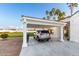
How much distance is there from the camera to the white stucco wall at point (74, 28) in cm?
840

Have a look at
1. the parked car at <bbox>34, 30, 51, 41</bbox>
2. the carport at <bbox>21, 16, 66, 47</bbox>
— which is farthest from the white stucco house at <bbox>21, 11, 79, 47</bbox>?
the parked car at <bbox>34, 30, 51, 41</bbox>

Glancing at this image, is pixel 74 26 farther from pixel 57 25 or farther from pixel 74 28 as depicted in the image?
pixel 57 25

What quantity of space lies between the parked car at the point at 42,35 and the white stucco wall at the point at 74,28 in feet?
4.49

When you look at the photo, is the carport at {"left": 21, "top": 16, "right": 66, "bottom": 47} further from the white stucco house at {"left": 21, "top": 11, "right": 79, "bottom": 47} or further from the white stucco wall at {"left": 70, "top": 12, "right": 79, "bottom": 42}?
the white stucco wall at {"left": 70, "top": 12, "right": 79, "bottom": 42}

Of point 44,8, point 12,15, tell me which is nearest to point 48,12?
point 44,8

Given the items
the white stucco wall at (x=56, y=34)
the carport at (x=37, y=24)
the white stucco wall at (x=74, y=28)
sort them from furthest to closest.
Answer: the white stucco wall at (x=56, y=34) → the white stucco wall at (x=74, y=28) → the carport at (x=37, y=24)

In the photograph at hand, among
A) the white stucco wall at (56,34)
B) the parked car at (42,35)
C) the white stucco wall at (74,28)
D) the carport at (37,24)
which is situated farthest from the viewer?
the white stucco wall at (56,34)

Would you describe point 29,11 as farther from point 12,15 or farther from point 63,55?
point 63,55

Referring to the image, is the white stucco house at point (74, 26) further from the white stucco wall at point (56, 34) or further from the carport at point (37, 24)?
the white stucco wall at point (56, 34)

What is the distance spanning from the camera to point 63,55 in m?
6.04

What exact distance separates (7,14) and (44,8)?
1939mm

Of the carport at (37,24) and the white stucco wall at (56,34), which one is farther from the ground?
the carport at (37,24)

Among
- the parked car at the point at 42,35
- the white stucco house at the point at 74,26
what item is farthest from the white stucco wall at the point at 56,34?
the white stucco house at the point at 74,26

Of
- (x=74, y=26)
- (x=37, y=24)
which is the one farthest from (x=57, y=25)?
(x=37, y=24)
